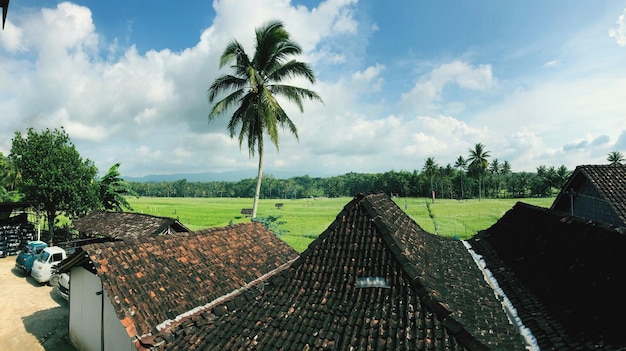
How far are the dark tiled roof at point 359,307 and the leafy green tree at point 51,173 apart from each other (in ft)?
73.2

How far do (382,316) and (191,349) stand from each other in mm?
3346

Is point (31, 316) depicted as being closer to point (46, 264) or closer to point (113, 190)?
point (46, 264)

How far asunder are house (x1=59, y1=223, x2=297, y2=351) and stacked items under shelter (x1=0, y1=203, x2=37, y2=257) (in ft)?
55.9

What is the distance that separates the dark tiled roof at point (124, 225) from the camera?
59.2ft

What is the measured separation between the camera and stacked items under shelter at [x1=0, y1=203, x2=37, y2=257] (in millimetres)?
23062

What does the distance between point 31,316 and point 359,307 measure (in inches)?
564

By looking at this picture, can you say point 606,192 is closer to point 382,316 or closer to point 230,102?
point 382,316

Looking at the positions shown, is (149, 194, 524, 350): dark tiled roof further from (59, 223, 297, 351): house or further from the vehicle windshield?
the vehicle windshield

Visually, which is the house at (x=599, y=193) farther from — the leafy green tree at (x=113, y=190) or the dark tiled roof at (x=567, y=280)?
the leafy green tree at (x=113, y=190)

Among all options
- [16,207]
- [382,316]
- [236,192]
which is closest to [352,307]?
[382,316]

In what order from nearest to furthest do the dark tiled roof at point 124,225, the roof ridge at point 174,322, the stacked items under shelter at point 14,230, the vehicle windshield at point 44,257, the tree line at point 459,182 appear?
the roof ridge at point 174,322, the vehicle windshield at point 44,257, the dark tiled roof at point 124,225, the stacked items under shelter at point 14,230, the tree line at point 459,182

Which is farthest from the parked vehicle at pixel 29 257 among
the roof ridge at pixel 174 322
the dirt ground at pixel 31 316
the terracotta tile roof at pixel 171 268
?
the roof ridge at pixel 174 322

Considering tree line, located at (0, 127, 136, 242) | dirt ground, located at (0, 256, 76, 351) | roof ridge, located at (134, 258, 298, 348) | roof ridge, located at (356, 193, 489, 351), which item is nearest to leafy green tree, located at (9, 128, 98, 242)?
tree line, located at (0, 127, 136, 242)

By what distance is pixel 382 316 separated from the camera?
551 cm
